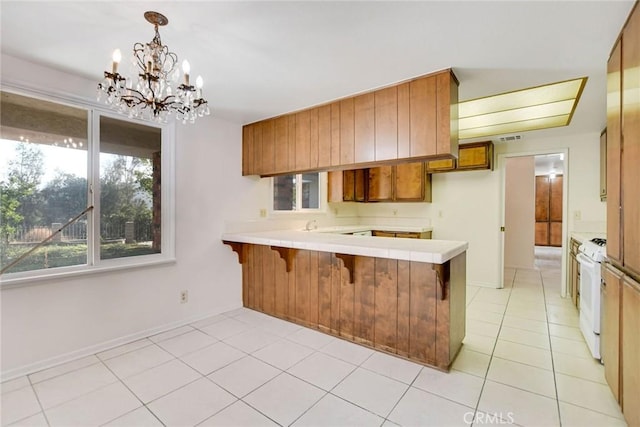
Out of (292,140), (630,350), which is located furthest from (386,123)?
(630,350)

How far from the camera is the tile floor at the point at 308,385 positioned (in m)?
1.71

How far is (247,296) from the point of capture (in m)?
3.61

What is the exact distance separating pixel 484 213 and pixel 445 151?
288cm

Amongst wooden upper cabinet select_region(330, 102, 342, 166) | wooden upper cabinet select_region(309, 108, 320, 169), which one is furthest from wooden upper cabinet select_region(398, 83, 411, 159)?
wooden upper cabinet select_region(309, 108, 320, 169)

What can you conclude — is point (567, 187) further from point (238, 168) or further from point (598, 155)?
point (238, 168)

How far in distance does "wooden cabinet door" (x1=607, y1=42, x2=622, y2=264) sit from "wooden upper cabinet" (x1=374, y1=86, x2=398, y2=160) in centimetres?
130

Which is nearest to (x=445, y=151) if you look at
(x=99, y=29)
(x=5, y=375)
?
(x=99, y=29)

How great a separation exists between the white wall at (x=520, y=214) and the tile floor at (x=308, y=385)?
321 centimetres

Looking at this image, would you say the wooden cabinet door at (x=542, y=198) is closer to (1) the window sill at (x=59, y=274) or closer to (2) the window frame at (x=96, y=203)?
(2) the window frame at (x=96, y=203)

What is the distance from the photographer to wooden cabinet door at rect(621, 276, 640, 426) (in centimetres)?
145

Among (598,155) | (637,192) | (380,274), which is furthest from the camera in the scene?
(598,155)

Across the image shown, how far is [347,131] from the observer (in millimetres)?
2668

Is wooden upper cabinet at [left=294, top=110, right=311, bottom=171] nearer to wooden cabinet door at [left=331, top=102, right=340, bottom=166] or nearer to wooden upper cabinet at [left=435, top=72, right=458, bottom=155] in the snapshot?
wooden cabinet door at [left=331, top=102, right=340, bottom=166]

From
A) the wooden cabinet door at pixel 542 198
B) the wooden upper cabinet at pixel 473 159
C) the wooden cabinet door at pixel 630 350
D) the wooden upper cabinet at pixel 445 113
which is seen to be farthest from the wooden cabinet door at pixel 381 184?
the wooden cabinet door at pixel 542 198
